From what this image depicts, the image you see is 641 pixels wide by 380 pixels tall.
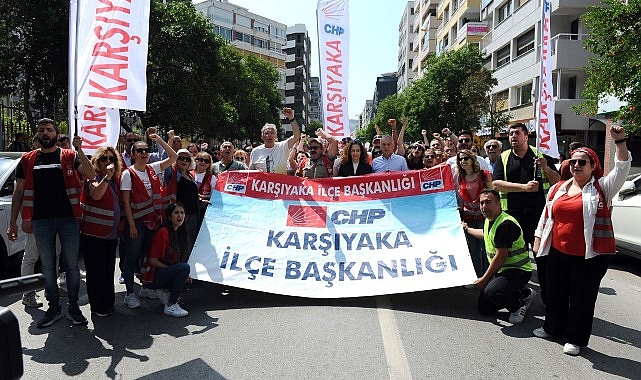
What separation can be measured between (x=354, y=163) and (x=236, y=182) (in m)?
1.69

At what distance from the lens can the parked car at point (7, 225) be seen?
690cm

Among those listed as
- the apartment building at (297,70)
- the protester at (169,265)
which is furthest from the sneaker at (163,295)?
the apartment building at (297,70)

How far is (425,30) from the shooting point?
70625 millimetres

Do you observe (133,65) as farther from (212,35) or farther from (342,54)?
(212,35)

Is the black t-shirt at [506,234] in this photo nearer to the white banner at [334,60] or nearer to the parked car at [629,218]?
the parked car at [629,218]

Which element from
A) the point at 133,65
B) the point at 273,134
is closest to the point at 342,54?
the point at 273,134

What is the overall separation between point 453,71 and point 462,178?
91.2 ft

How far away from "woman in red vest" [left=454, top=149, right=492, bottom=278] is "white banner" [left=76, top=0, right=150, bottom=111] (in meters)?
4.09

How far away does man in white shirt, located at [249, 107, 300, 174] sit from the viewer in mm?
8062

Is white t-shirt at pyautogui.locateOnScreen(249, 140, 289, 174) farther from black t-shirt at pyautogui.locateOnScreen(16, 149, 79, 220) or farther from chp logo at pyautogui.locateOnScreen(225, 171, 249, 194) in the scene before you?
black t-shirt at pyautogui.locateOnScreen(16, 149, 79, 220)

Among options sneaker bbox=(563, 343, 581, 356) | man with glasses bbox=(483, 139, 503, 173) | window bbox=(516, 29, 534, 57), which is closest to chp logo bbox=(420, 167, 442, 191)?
man with glasses bbox=(483, 139, 503, 173)

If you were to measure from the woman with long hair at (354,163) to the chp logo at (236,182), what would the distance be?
1398 millimetres

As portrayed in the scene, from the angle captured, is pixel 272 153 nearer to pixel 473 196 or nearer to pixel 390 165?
pixel 390 165

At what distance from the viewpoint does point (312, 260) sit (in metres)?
6.32
